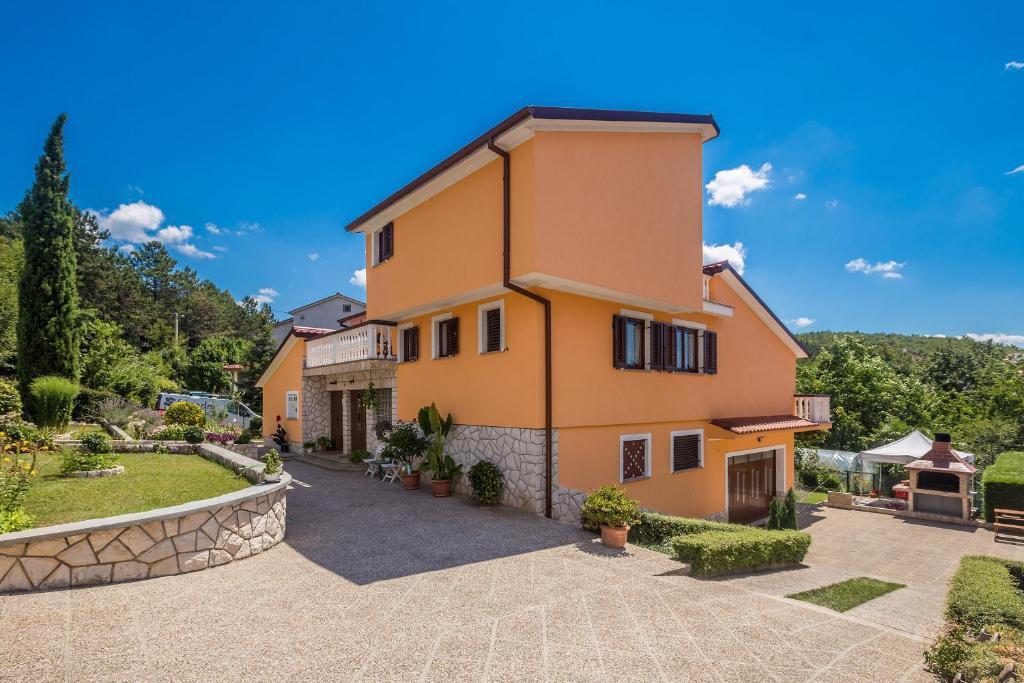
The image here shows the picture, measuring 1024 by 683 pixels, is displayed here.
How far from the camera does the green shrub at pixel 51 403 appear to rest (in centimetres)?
1537

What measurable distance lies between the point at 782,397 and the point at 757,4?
45.1 ft

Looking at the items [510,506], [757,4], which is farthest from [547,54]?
[510,506]

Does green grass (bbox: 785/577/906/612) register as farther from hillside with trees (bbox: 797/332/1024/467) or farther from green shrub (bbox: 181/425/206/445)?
hillside with trees (bbox: 797/332/1024/467)

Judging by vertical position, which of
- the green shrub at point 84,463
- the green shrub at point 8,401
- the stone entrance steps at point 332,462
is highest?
the green shrub at point 8,401

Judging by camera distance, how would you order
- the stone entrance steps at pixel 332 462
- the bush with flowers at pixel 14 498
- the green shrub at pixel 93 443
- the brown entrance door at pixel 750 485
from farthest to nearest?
the brown entrance door at pixel 750 485 < the stone entrance steps at pixel 332 462 < the green shrub at pixel 93 443 < the bush with flowers at pixel 14 498

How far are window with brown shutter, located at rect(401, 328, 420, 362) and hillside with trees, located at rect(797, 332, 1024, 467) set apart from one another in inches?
987

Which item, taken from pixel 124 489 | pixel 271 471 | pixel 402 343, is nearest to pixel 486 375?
pixel 402 343

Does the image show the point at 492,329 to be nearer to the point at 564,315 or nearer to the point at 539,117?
the point at 564,315

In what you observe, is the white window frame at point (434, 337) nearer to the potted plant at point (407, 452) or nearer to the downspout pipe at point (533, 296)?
the potted plant at point (407, 452)

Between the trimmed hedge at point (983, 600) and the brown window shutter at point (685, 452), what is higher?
the brown window shutter at point (685, 452)

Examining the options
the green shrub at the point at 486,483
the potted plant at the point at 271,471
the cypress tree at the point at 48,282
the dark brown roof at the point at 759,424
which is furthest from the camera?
the cypress tree at the point at 48,282

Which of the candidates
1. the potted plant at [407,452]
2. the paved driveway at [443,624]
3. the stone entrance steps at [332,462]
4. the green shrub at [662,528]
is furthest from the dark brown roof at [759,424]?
the stone entrance steps at [332,462]

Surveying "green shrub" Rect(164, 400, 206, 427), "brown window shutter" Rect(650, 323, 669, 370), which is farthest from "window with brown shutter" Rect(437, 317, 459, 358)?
"green shrub" Rect(164, 400, 206, 427)

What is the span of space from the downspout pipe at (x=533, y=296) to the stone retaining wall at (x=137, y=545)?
5209 mm
